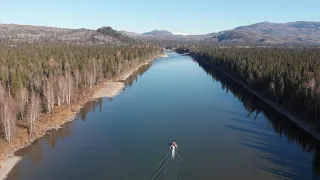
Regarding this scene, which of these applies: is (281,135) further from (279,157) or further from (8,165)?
(8,165)

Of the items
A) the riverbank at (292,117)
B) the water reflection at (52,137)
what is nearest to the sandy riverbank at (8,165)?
the water reflection at (52,137)

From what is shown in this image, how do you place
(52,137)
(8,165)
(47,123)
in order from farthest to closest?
(47,123)
(52,137)
(8,165)

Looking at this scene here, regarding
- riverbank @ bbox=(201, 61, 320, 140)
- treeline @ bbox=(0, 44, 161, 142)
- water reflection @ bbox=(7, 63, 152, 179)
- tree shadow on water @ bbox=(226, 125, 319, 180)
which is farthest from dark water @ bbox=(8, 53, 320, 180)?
treeline @ bbox=(0, 44, 161, 142)

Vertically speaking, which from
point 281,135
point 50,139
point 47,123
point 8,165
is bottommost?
point 8,165

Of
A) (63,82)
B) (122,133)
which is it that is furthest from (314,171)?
(63,82)

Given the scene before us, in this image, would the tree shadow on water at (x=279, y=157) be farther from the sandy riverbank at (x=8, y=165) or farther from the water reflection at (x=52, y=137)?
the sandy riverbank at (x=8, y=165)

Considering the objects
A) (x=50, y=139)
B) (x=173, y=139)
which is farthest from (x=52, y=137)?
(x=173, y=139)

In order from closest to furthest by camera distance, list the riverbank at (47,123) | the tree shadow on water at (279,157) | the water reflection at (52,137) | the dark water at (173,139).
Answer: the dark water at (173,139), the tree shadow on water at (279,157), the riverbank at (47,123), the water reflection at (52,137)

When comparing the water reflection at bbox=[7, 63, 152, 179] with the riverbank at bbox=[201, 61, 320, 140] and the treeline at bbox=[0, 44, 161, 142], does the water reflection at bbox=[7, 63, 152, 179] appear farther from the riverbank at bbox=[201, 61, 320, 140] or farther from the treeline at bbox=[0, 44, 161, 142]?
the riverbank at bbox=[201, 61, 320, 140]
